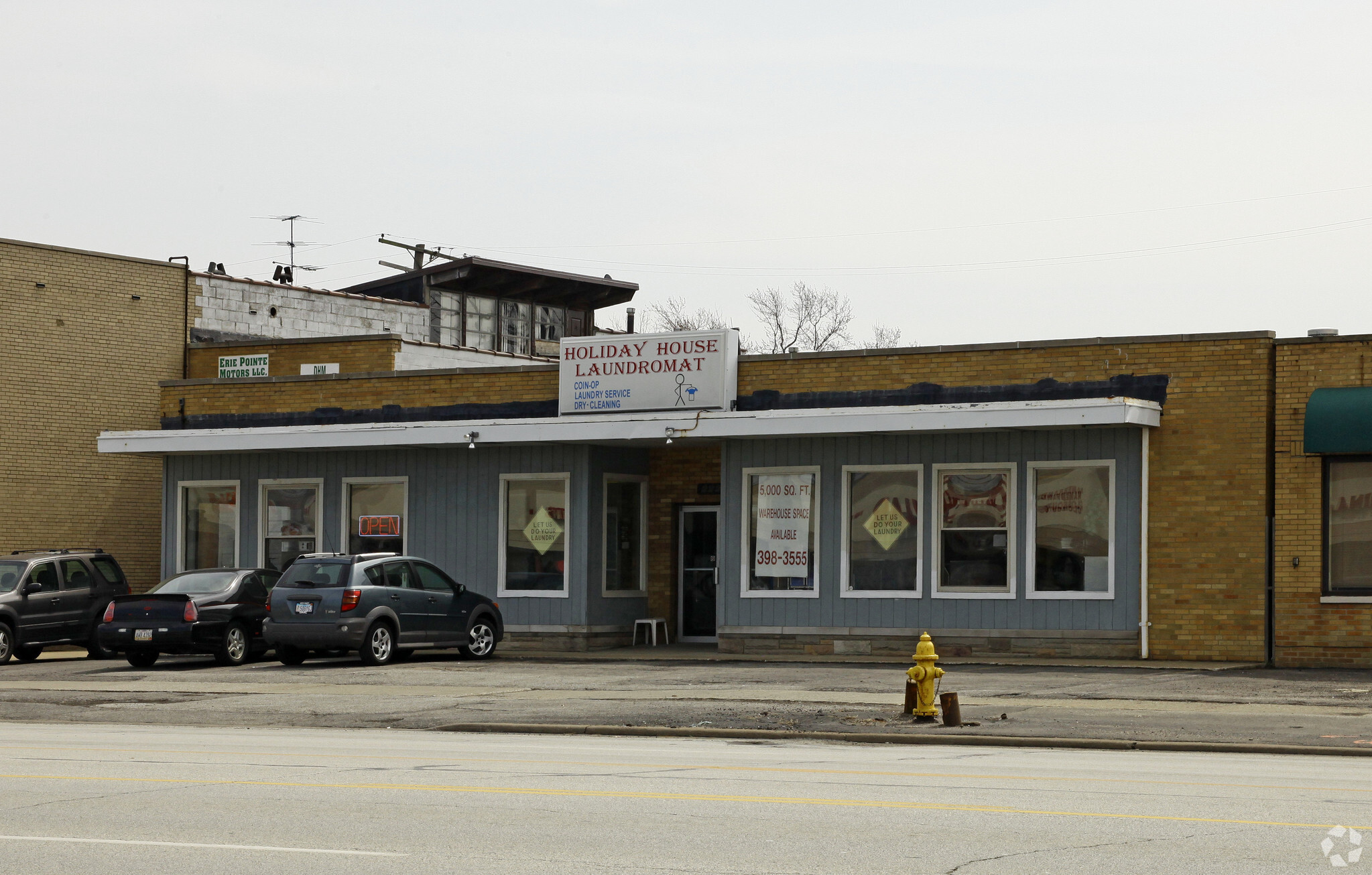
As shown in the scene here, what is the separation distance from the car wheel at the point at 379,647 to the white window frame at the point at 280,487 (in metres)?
5.38

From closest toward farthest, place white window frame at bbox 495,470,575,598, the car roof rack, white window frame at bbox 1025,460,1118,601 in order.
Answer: white window frame at bbox 1025,460,1118,601, white window frame at bbox 495,470,575,598, the car roof rack

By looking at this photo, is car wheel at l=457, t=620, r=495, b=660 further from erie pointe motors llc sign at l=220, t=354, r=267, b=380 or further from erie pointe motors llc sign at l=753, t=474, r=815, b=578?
erie pointe motors llc sign at l=220, t=354, r=267, b=380

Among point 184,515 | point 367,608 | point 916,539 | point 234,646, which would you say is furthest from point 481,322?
point 916,539

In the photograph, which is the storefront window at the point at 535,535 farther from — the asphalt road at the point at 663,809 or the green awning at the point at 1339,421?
the asphalt road at the point at 663,809

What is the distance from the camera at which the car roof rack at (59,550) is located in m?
26.1

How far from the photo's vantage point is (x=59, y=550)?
2664cm

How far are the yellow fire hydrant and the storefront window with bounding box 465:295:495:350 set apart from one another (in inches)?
1217

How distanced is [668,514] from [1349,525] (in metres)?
10.8

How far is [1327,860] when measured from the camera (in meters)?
7.80

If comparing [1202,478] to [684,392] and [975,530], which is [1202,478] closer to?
[975,530]

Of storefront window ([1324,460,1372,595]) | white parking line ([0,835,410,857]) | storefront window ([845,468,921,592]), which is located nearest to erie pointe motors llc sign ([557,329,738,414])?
storefront window ([845,468,921,592])

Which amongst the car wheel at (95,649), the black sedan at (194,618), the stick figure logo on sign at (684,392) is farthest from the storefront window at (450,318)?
the black sedan at (194,618)

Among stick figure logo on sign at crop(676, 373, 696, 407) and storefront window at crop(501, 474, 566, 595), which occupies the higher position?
stick figure logo on sign at crop(676, 373, 696, 407)

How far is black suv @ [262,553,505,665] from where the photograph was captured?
22438 millimetres
